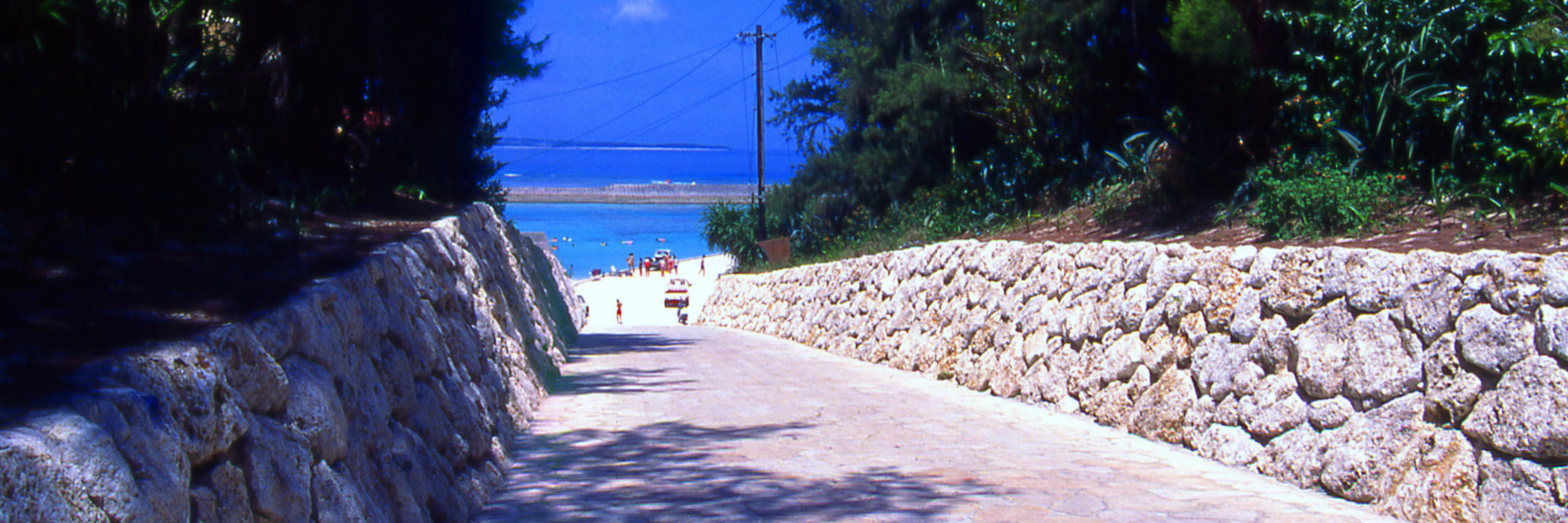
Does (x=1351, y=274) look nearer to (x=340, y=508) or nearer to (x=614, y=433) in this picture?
(x=614, y=433)

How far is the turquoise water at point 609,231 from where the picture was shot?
9619cm

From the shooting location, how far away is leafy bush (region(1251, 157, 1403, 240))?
848 cm

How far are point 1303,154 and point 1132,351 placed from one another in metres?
3.84

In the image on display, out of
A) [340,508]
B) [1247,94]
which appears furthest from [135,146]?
[1247,94]

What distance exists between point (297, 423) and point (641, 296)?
154 ft

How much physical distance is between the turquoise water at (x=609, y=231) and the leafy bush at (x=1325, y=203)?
60.5 m

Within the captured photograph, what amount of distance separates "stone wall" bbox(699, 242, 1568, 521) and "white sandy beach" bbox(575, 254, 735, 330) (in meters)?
25.1

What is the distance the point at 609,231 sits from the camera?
5330 inches

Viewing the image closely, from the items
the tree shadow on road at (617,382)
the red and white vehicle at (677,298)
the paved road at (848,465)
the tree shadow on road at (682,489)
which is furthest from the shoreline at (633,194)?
the tree shadow on road at (682,489)

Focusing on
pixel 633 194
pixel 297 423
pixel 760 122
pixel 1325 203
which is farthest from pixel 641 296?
pixel 633 194

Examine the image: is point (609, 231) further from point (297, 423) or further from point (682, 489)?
point (297, 423)

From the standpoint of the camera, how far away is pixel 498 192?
20.5 m

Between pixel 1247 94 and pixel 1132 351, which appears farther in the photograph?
pixel 1247 94

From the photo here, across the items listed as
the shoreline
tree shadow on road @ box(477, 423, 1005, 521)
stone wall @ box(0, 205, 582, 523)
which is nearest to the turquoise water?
the shoreline
